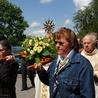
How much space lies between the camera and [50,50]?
478 centimetres

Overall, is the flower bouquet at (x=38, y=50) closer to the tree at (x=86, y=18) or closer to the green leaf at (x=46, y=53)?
the green leaf at (x=46, y=53)

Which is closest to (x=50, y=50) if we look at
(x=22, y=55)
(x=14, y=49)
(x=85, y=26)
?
(x=22, y=55)

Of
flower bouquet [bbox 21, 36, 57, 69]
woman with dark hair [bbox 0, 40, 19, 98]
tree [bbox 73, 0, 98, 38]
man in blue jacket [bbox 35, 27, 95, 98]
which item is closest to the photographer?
man in blue jacket [bbox 35, 27, 95, 98]

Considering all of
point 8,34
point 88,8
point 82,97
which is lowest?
point 82,97

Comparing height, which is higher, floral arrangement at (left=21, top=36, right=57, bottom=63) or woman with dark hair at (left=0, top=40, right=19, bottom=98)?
floral arrangement at (left=21, top=36, right=57, bottom=63)

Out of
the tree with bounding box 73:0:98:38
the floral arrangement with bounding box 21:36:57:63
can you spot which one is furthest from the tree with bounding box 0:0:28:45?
the floral arrangement with bounding box 21:36:57:63

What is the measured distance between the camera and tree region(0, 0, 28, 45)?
73562mm

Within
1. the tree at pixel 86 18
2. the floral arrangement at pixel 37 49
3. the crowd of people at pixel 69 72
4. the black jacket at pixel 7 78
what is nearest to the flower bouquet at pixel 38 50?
the floral arrangement at pixel 37 49

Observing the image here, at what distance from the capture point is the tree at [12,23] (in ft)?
241

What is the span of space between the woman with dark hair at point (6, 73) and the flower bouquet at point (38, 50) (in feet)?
0.82

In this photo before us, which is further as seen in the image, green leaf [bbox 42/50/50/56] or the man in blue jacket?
green leaf [bbox 42/50/50/56]

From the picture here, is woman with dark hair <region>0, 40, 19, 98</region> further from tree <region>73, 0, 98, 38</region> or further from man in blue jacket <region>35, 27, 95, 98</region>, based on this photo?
tree <region>73, 0, 98, 38</region>

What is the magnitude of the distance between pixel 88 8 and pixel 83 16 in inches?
82.6

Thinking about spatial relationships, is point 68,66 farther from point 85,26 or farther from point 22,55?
point 85,26
